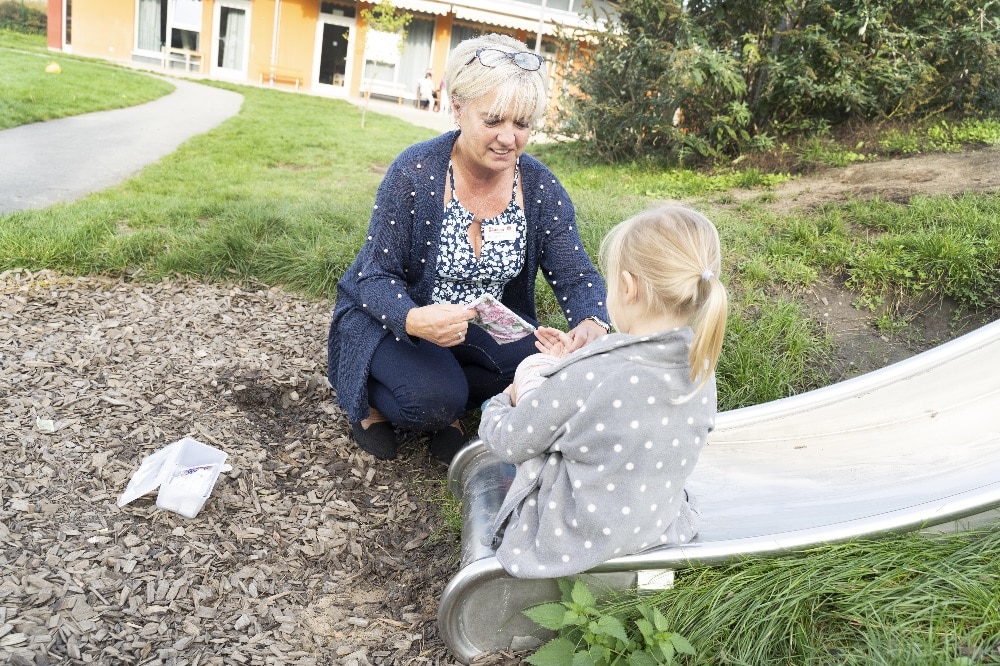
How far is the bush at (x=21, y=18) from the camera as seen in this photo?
26.8m

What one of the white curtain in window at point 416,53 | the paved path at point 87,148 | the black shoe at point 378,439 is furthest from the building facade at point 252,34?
the black shoe at point 378,439

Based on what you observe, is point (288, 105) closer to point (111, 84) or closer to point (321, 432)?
point (111, 84)

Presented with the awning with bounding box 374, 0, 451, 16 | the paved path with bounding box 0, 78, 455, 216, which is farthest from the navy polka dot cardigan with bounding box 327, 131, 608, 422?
the awning with bounding box 374, 0, 451, 16

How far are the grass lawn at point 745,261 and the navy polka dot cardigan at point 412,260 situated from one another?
935 millimetres

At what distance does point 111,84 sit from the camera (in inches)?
545

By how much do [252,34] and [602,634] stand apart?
80.9 feet

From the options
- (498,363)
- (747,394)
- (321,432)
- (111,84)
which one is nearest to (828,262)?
(747,394)

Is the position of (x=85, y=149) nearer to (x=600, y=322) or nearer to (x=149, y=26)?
(x=600, y=322)

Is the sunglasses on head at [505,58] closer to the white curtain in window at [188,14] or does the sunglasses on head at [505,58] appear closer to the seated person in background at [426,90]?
the seated person in background at [426,90]

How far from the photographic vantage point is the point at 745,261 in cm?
462

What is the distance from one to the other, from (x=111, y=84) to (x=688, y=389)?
14.5 meters

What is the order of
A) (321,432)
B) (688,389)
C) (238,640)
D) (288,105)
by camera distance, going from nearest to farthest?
(688,389), (238,640), (321,432), (288,105)

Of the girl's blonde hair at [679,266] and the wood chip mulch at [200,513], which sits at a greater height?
the girl's blonde hair at [679,266]

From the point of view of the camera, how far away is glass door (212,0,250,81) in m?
23.6
